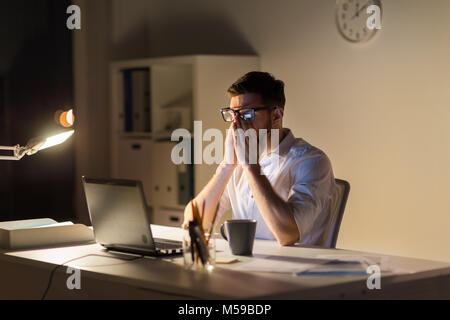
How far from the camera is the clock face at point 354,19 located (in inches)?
141

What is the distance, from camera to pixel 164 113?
438 cm

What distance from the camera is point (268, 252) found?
6.95 feet

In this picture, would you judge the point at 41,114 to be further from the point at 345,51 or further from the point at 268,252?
the point at 268,252

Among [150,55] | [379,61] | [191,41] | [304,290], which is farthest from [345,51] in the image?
[304,290]

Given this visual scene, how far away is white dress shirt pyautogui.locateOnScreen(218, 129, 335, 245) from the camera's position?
7.55 feet

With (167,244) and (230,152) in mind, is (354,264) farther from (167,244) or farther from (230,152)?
(230,152)

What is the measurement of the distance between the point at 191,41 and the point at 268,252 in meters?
2.80

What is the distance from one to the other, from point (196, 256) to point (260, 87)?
0.81 meters

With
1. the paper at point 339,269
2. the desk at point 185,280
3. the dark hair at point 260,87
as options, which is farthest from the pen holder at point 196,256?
the dark hair at point 260,87

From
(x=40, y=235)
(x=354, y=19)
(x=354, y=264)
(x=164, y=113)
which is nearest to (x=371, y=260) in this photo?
(x=354, y=264)

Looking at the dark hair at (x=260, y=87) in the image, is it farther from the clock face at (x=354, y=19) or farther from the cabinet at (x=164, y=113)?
the cabinet at (x=164, y=113)

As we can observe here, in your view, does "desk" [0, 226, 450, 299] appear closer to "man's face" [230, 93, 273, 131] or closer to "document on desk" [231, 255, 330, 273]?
"document on desk" [231, 255, 330, 273]

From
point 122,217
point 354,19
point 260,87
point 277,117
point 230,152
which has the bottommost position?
point 122,217
